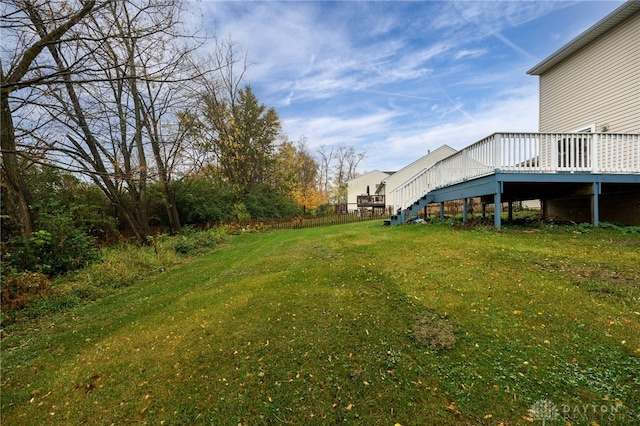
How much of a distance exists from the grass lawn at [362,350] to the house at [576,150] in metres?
2.90

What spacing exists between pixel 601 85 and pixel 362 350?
1190cm

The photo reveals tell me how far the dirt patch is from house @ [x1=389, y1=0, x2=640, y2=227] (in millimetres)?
5302

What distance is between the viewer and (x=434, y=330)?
10.3 ft

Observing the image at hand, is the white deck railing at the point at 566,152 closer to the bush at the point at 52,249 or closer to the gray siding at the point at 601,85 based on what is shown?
the gray siding at the point at 601,85

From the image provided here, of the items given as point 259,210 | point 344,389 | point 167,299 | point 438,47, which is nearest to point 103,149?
point 167,299

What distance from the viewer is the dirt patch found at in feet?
9.61

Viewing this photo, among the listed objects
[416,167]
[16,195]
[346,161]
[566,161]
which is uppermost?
[346,161]

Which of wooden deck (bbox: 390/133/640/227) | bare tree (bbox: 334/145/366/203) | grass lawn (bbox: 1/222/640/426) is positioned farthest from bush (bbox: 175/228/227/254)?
bare tree (bbox: 334/145/366/203)

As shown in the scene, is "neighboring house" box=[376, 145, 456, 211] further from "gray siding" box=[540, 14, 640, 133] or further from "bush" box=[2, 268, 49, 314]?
"bush" box=[2, 268, 49, 314]

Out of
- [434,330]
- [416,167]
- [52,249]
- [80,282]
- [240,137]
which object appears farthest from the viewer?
[416,167]

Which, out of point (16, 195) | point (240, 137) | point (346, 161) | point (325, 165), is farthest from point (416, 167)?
point (16, 195)

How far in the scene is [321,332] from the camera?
3.32 metres

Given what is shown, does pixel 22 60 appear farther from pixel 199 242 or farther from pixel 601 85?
pixel 601 85

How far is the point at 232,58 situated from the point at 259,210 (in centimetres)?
1102
